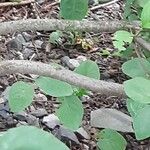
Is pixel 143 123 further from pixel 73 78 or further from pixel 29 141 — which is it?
pixel 29 141

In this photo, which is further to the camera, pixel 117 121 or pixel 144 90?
pixel 117 121

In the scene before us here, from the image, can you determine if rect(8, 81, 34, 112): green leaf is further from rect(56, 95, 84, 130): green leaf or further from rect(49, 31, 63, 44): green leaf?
rect(49, 31, 63, 44): green leaf

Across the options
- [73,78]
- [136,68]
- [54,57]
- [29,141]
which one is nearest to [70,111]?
[73,78]

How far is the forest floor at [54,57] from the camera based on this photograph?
4.97 ft

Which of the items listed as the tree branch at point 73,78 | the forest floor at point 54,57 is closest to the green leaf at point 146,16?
the tree branch at point 73,78

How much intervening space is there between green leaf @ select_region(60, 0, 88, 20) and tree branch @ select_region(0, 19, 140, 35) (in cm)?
4

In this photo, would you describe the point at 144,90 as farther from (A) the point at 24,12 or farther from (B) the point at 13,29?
(A) the point at 24,12

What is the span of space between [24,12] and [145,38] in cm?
91

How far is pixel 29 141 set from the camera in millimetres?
371

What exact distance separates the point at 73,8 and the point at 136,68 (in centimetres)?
22

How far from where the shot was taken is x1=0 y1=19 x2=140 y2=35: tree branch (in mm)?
1088

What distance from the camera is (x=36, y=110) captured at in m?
1.58

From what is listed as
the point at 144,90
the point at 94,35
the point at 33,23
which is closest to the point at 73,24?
the point at 33,23

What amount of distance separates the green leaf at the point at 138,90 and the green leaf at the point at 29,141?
1.22 feet
